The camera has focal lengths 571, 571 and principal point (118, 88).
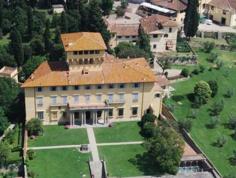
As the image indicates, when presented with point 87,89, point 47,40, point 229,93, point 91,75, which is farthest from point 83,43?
point 229,93

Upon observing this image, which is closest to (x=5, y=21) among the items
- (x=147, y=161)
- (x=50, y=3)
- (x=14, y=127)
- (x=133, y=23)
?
(x=50, y=3)

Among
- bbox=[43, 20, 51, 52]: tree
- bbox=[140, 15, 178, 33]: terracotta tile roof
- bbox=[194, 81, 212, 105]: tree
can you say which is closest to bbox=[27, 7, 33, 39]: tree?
bbox=[43, 20, 51, 52]: tree

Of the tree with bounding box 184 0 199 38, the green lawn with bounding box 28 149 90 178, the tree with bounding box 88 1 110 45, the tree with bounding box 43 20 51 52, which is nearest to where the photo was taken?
the green lawn with bounding box 28 149 90 178

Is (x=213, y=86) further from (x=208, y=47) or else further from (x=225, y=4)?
(x=225, y=4)

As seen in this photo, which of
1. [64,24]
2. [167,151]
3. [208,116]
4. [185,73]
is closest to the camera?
[167,151]

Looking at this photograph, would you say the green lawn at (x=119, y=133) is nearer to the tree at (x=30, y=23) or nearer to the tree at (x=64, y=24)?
the tree at (x=64, y=24)

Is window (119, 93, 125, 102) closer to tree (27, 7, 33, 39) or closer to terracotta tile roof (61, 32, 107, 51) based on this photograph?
terracotta tile roof (61, 32, 107, 51)

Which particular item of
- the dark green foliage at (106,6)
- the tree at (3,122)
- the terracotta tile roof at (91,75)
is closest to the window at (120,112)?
the terracotta tile roof at (91,75)
